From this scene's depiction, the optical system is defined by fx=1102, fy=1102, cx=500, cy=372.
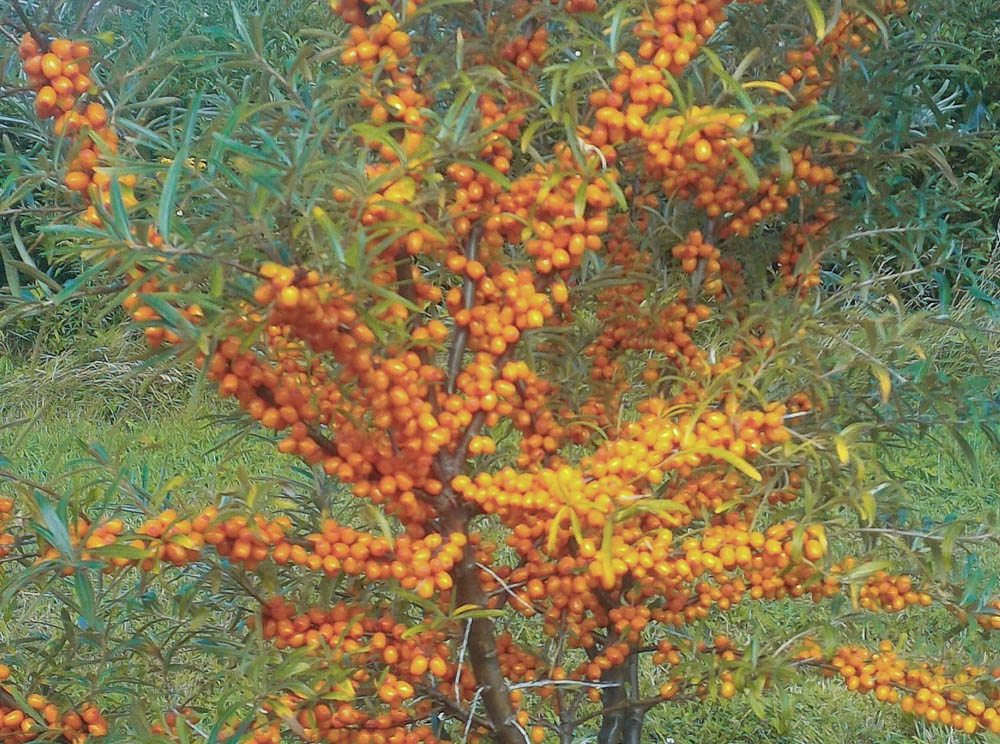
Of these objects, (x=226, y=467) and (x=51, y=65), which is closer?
(x=51, y=65)

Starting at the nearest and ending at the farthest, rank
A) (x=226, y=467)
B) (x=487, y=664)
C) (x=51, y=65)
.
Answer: (x=51, y=65) → (x=487, y=664) → (x=226, y=467)

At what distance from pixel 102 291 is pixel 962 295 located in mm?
3579

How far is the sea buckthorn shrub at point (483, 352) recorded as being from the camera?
0.73 metres

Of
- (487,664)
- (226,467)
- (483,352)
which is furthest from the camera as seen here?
(226,467)

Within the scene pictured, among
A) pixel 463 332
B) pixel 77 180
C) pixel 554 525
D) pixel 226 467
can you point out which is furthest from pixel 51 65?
pixel 226 467

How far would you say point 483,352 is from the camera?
850 mm

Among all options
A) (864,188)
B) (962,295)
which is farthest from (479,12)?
(962,295)

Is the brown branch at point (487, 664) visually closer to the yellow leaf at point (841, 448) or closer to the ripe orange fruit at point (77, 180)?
the yellow leaf at point (841, 448)

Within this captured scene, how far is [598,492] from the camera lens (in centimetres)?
80

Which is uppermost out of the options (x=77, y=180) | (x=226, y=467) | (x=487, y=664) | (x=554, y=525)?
(x=77, y=180)

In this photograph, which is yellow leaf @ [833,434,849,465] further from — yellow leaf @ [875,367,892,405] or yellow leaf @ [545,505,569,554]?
yellow leaf @ [545,505,569,554]

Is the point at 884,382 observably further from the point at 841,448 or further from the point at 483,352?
the point at 483,352

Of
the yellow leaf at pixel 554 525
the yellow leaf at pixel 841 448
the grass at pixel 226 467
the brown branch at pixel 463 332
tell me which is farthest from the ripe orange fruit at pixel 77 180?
the yellow leaf at pixel 841 448

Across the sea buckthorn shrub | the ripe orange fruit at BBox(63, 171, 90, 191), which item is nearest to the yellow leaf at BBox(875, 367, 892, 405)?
the sea buckthorn shrub
